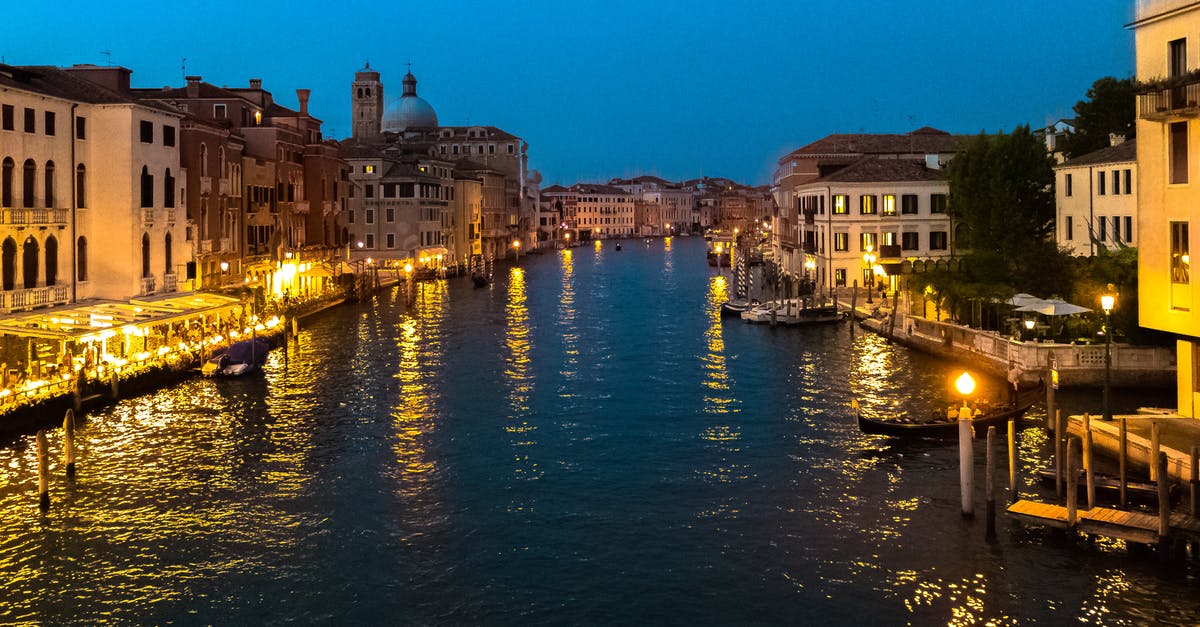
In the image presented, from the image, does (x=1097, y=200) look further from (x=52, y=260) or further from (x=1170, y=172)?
(x=52, y=260)

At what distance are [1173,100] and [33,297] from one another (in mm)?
25716

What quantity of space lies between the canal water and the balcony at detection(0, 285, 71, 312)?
391cm

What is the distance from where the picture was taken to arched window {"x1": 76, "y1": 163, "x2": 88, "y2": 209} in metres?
32.7

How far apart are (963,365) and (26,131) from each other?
25502 millimetres

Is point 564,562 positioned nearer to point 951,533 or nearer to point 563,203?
point 951,533

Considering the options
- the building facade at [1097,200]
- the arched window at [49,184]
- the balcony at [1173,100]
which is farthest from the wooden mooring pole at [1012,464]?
the arched window at [49,184]

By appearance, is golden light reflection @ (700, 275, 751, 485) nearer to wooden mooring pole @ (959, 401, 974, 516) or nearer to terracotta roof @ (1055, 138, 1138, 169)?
wooden mooring pole @ (959, 401, 974, 516)

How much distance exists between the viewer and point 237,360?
102 ft

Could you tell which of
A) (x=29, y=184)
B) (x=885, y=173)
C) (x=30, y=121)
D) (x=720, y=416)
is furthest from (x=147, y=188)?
(x=885, y=173)

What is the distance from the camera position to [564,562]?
15.9 meters

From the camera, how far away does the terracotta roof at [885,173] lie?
52.8 m

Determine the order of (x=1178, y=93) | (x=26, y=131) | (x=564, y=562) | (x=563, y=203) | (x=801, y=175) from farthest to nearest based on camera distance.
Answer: (x=563, y=203)
(x=801, y=175)
(x=26, y=131)
(x=1178, y=93)
(x=564, y=562)

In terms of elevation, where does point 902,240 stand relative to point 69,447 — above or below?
above

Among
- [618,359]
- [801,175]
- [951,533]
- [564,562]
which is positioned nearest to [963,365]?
[618,359]
